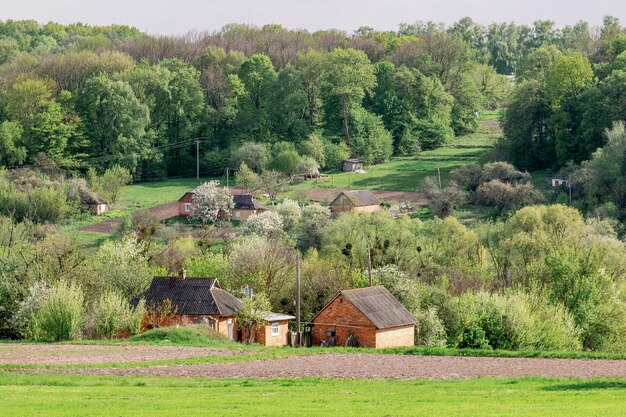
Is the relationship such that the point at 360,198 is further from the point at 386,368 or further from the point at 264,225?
the point at 386,368

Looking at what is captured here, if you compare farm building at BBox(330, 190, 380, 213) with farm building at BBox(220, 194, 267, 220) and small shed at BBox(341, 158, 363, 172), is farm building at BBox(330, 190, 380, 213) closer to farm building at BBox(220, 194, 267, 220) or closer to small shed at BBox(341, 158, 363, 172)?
farm building at BBox(220, 194, 267, 220)

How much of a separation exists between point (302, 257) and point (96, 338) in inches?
1003

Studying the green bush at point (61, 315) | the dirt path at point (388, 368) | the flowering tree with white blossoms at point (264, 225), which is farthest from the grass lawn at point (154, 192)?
the dirt path at point (388, 368)

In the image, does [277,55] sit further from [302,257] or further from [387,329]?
[387,329]

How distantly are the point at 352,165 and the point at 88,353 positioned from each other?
73980 mm

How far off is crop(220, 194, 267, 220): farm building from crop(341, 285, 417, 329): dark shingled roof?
4319cm

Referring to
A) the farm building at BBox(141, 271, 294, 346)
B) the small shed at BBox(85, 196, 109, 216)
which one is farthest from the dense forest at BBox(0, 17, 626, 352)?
the farm building at BBox(141, 271, 294, 346)

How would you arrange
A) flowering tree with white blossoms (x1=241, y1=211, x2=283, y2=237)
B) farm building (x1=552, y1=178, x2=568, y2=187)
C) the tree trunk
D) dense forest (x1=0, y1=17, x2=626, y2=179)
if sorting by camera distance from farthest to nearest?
the tree trunk, dense forest (x1=0, y1=17, x2=626, y2=179), farm building (x1=552, y1=178, x2=568, y2=187), flowering tree with white blossoms (x1=241, y1=211, x2=283, y2=237)

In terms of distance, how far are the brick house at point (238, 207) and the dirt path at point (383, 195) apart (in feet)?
16.4

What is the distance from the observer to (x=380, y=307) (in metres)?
55.6

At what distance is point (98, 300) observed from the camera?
57094mm

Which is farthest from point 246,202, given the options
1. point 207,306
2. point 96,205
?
point 207,306

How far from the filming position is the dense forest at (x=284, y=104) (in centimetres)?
11088

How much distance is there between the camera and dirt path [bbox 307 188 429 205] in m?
103
